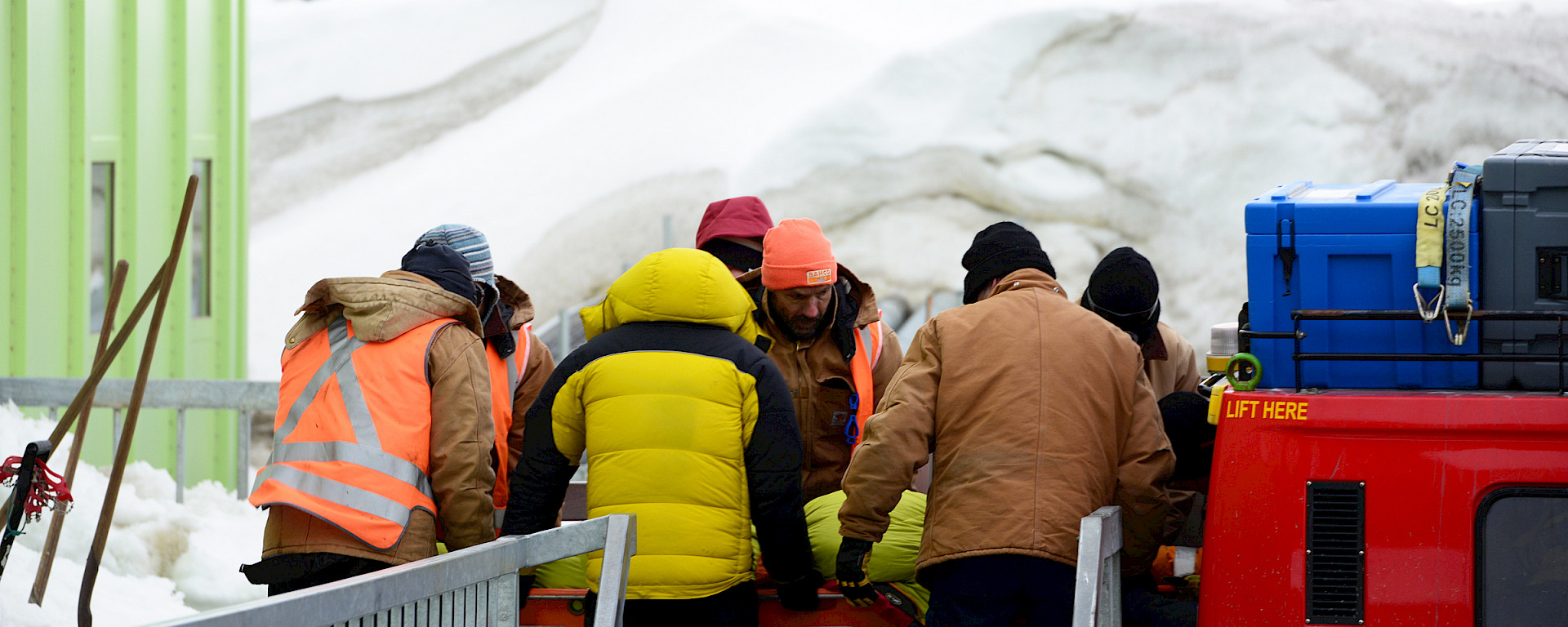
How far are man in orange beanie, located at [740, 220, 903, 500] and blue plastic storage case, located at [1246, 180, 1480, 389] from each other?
1279 millimetres

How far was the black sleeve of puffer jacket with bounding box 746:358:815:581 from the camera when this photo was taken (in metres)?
3.21

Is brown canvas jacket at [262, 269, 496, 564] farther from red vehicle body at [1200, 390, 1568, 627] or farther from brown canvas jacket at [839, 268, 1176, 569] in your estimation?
red vehicle body at [1200, 390, 1568, 627]

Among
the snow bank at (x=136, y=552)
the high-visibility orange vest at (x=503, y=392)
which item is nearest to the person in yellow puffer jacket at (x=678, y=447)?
the high-visibility orange vest at (x=503, y=392)

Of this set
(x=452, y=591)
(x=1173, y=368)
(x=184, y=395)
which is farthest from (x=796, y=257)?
(x=184, y=395)

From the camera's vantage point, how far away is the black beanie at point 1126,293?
12.3 ft

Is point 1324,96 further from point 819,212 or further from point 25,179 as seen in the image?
point 25,179

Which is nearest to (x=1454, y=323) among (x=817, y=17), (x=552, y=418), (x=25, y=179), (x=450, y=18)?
(x=552, y=418)

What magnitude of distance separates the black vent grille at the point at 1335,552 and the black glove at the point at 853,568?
100 centimetres

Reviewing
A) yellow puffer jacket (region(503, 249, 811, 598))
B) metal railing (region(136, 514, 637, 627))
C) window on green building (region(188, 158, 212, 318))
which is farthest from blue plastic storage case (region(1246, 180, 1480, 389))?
window on green building (region(188, 158, 212, 318))

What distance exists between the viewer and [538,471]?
3.27 m

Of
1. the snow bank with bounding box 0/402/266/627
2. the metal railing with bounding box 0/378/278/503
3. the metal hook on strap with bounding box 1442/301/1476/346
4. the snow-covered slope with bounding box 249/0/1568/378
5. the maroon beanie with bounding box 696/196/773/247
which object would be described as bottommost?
the snow bank with bounding box 0/402/266/627

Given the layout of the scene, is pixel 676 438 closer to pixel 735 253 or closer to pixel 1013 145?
pixel 735 253

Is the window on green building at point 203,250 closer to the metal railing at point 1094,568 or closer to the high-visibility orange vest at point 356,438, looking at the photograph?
the high-visibility orange vest at point 356,438

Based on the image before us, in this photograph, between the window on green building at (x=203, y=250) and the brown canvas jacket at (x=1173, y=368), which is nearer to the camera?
the brown canvas jacket at (x=1173, y=368)
